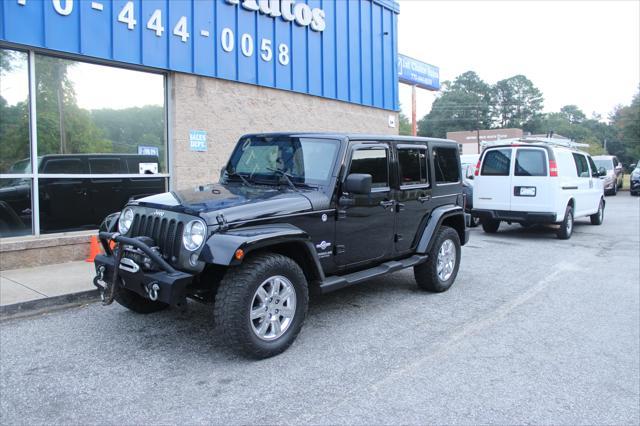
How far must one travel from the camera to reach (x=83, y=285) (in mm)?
6496

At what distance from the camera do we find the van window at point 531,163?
11.0 meters

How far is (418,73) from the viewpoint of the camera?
70.5 feet

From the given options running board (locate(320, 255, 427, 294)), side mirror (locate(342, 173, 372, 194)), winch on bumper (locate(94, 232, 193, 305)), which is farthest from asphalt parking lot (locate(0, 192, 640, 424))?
side mirror (locate(342, 173, 372, 194))

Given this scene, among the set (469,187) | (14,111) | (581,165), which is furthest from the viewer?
(469,187)

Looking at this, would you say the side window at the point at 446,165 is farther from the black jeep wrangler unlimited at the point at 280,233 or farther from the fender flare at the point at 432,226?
the fender flare at the point at 432,226

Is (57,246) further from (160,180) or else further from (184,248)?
(184,248)

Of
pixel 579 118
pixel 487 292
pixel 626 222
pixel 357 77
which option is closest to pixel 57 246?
pixel 487 292

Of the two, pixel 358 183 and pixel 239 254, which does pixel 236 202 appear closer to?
pixel 239 254

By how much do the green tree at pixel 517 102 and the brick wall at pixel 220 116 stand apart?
323ft

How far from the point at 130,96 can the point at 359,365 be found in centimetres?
666

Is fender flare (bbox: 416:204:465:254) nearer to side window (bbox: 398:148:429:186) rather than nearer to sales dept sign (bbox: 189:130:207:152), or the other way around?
side window (bbox: 398:148:429:186)

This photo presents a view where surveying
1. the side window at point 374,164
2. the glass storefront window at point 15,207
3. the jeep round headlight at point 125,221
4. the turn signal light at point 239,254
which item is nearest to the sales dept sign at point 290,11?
the glass storefront window at point 15,207

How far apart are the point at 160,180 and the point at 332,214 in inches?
209

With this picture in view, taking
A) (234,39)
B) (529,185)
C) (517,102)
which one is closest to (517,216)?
(529,185)
